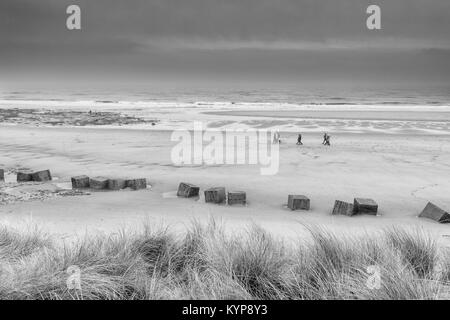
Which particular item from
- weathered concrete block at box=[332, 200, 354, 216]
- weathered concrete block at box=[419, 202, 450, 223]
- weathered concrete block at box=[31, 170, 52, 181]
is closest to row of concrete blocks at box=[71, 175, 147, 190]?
weathered concrete block at box=[31, 170, 52, 181]

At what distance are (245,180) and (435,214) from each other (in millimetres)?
4047

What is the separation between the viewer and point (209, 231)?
4.93 m

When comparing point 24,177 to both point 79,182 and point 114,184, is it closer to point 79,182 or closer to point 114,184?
point 79,182

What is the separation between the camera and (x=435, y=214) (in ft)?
22.6

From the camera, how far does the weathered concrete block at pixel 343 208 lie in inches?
282

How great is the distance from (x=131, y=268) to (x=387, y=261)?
90.8 inches

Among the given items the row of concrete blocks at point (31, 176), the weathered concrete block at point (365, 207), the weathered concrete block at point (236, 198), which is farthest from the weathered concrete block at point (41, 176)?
the weathered concrete block at point (365, 207)

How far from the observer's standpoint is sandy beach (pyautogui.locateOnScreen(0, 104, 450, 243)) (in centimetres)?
682

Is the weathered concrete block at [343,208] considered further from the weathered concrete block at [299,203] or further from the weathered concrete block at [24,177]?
the weathered concrete block at [24,177]

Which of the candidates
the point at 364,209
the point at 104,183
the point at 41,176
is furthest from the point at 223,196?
the point at 41,176

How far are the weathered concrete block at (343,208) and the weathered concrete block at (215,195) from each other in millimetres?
1995
